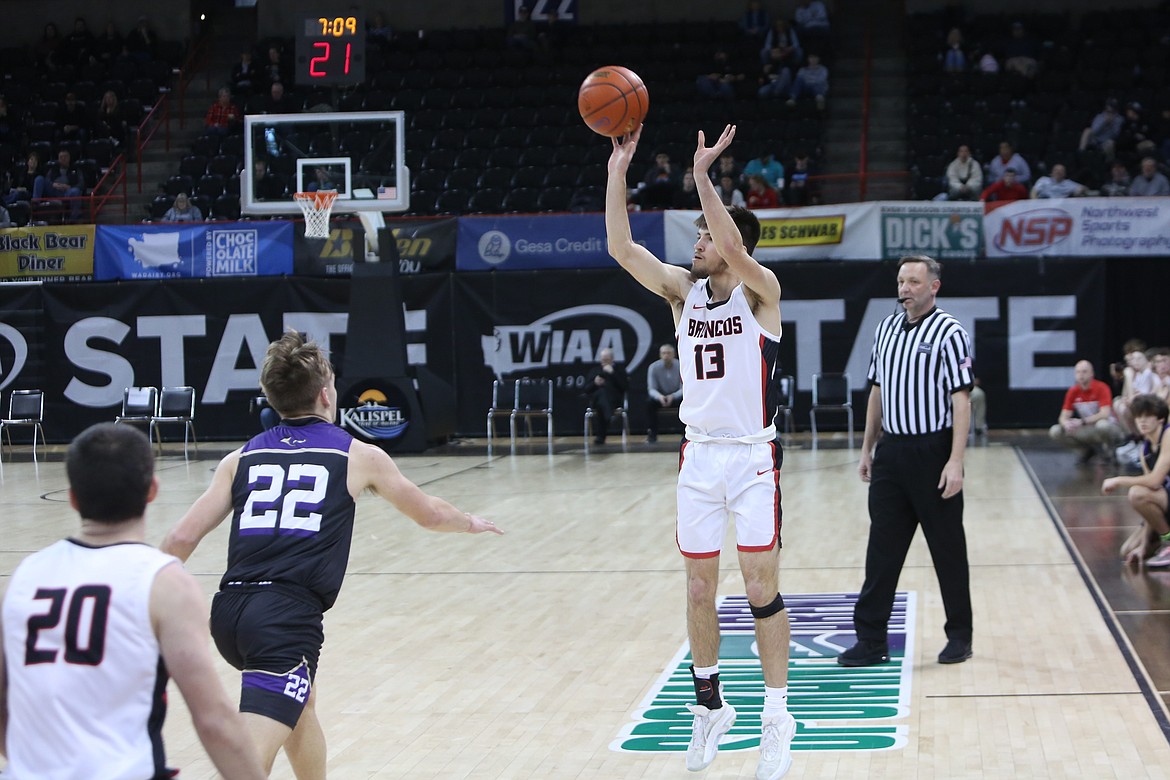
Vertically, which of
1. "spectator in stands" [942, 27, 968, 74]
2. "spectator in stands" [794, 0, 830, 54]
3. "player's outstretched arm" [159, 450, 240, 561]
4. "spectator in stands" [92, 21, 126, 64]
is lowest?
"player's outstretched arm" [159, 450, 240, 561]

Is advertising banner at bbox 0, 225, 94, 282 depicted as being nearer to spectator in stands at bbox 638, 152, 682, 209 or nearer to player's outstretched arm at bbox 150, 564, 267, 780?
spectator in stands at bbox 638, 152, 682, 209

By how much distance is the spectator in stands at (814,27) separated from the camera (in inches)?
895

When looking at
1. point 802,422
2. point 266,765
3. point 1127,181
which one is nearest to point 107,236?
point 802,422

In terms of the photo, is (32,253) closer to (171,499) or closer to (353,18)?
(353,18)

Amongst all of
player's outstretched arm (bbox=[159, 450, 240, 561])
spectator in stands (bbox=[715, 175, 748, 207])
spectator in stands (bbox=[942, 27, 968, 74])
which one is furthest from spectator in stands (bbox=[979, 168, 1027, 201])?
player's outstretched arm (bbox=[159, 450, 240, 561])

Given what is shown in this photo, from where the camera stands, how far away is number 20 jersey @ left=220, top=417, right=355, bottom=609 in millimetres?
3734

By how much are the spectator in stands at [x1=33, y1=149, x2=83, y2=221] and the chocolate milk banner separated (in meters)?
2.43

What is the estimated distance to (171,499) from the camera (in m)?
13.5

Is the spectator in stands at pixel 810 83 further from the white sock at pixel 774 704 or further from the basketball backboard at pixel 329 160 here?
the white sock at pixel 774 704

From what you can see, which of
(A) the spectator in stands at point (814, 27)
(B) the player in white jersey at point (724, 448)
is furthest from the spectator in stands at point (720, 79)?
(B) the player in white jersey at point (724, 448)

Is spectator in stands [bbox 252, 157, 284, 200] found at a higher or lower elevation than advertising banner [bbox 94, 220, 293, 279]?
higher

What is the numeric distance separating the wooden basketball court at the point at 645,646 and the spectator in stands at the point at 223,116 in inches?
445

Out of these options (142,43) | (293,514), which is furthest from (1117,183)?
(142,43)

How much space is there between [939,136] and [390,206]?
360 inches
